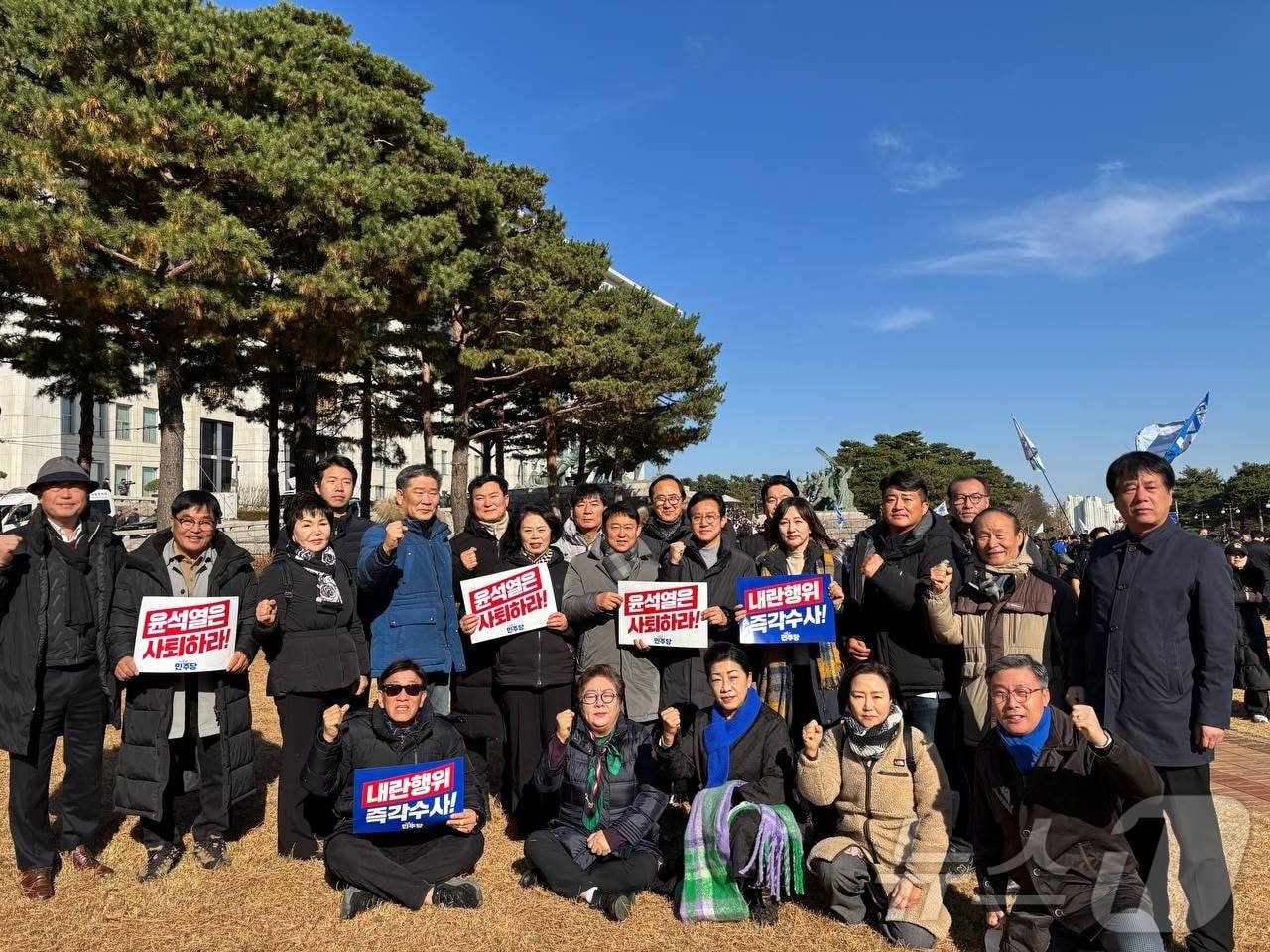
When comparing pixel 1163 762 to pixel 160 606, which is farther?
pixel 160 606

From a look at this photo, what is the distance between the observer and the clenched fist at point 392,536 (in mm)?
4547

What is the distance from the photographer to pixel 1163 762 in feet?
11.0

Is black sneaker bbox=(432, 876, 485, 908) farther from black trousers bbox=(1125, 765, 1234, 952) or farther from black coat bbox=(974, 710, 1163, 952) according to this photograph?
black trousers bbox=(1125, 765, 1234, 952)

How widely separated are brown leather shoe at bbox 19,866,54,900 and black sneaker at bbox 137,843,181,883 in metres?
0.40

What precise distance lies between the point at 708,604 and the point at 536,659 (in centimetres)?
107

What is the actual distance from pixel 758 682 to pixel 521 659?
139 cm

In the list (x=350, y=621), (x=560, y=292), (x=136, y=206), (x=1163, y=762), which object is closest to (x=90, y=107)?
(x=136, y=206)

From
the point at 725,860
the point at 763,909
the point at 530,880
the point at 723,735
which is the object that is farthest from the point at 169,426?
the point at 763,909

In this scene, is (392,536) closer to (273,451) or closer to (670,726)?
(670,726)

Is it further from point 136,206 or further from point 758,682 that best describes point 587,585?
point 136,206

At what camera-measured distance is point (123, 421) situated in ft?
172

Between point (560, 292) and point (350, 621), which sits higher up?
point (560, 292)

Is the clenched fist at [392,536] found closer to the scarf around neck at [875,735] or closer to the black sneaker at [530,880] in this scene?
the black sneaker at [530,880]

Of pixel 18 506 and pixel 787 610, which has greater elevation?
pixel 18 506
